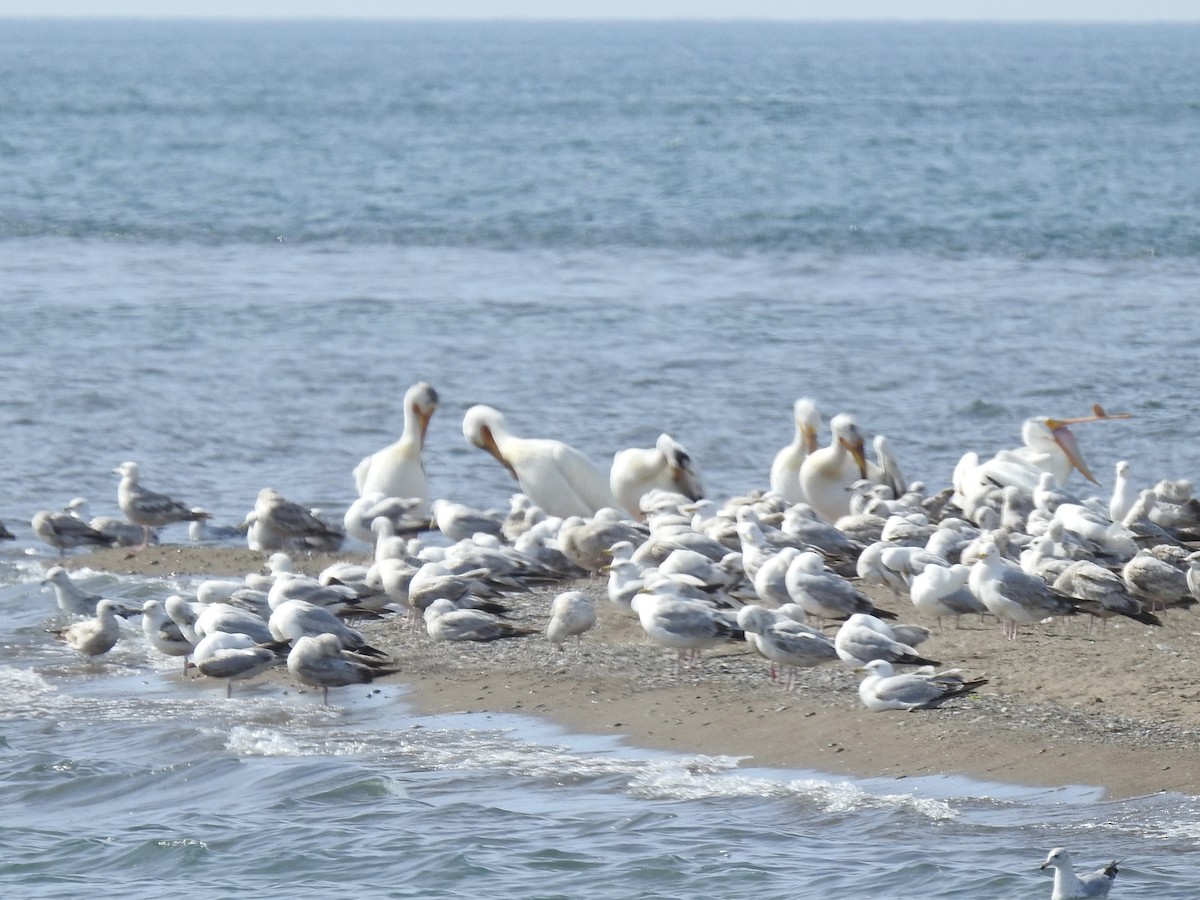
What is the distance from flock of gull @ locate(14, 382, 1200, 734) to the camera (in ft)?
33.7

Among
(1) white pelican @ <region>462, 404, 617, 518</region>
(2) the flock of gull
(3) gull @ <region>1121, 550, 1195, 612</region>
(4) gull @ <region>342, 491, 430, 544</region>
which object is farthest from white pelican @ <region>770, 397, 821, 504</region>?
(3) gull @ <region>1121, 550, 1195, 612</region>

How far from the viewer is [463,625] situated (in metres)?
10.9

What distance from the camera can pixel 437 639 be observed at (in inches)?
437

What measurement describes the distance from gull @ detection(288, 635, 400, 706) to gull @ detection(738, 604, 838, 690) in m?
1.95

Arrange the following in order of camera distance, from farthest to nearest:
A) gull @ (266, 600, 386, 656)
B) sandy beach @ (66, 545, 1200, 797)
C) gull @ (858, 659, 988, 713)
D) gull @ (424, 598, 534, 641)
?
gull @ (424, 598, 534, 641) < gull @ (266, 600, 386, 656) < gull @ (858, 659, 988, 713) < sandy beach @ (66, 545, 1200, 797)

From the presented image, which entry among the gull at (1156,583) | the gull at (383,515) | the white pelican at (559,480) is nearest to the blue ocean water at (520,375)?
the gull at (383,515)

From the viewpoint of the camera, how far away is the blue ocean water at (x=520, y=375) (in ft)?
26.8

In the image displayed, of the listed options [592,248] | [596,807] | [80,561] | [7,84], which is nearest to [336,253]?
[592,248]

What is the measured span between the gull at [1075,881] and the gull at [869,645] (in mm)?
2624

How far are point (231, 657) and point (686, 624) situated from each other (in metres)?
2.30

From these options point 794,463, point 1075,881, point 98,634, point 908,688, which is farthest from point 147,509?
point 1075,881

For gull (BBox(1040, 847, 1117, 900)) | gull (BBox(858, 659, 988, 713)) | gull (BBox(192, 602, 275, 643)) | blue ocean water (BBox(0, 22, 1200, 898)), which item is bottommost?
blue ocean water (BBox(0, 22, 1200, 898))

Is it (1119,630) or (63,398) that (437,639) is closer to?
(1119,630)

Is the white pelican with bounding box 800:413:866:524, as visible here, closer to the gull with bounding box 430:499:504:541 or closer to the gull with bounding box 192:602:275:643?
the gull with bounding box 430:499:504:541
